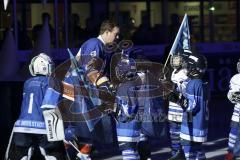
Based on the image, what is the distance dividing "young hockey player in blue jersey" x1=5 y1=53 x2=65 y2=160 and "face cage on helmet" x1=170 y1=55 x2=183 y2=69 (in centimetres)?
237

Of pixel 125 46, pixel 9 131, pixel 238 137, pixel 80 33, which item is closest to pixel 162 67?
pixel 125 46

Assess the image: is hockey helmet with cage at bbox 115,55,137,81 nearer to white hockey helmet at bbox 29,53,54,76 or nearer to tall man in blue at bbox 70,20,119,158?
tall man in blue at bbox 70,20,119,158

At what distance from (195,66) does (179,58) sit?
2.10 feet

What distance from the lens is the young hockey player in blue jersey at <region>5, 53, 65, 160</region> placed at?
8867 millimetres

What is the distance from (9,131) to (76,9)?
6896mm

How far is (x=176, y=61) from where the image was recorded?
1086cm

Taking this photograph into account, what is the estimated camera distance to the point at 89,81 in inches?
381

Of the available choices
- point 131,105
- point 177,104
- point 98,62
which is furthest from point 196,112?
point 98,62

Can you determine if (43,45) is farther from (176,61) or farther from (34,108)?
(34,108)

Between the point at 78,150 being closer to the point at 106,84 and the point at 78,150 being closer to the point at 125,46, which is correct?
the point at 106,84

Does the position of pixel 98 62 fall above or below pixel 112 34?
below

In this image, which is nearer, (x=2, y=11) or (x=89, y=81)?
(x=89, y=81)

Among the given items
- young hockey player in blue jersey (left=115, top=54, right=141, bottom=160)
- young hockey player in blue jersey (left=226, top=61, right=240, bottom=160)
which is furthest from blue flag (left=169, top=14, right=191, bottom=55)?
young hockey player in blue jersey (left=115, top=54, right=141, bottom=160)

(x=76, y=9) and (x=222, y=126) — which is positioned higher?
(x=76, y=9)
